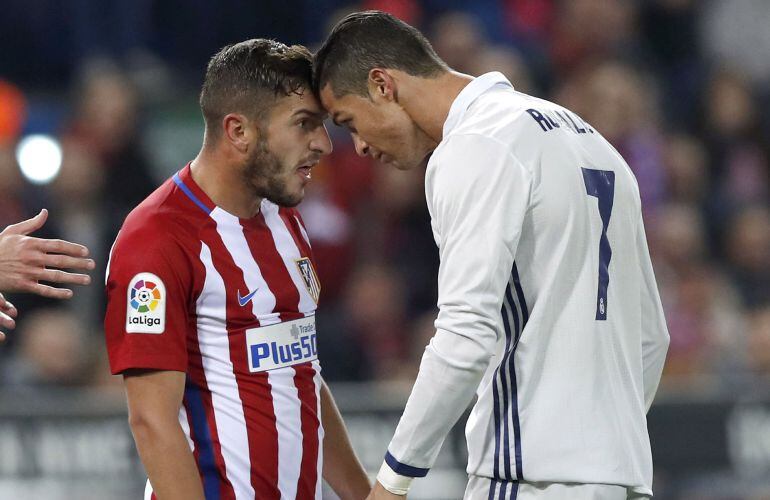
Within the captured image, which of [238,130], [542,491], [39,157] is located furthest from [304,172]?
[39,157]

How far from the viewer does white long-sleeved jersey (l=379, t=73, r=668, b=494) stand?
2.80m

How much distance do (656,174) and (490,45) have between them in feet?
4.72

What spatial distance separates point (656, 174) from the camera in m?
7.41

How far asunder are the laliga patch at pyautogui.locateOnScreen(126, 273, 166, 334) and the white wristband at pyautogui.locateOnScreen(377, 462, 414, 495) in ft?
2.04

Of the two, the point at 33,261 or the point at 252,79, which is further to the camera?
the point at 252,79

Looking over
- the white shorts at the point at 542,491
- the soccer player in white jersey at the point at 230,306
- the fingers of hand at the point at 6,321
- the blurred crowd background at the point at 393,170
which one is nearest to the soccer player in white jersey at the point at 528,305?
the white shorts at the point at 542,491

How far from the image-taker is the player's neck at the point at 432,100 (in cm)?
312

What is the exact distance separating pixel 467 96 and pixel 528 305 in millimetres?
539

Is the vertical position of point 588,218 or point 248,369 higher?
point 588,218

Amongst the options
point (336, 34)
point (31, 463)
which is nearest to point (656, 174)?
point (31, 463)

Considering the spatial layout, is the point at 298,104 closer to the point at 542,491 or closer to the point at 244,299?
the point at 244,299

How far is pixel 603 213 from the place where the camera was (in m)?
2.99

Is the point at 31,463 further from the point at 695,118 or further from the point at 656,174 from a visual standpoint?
the point at 695,118

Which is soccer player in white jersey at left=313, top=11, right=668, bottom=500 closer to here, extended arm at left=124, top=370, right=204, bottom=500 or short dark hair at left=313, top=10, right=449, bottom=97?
short dark hair at left=313, top=10, right=449, bottom=97
